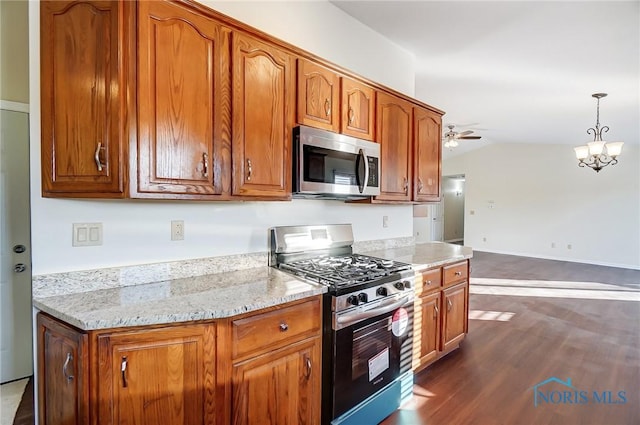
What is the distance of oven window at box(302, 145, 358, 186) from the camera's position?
2127 mm

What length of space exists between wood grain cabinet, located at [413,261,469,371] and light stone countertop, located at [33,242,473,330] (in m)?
1.11

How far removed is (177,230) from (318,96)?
1.21 meters

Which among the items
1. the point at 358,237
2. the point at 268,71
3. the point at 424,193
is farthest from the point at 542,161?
the point at 268,71

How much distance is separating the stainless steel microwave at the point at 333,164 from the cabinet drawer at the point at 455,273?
894mm

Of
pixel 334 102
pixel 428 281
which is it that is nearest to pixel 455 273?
pixel 428 281

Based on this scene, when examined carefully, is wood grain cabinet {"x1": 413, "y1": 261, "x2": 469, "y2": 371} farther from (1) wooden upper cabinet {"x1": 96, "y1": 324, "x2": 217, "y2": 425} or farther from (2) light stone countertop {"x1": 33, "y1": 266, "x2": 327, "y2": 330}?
(1) wooden upper cabinet {"x1": 96, "y1": 324, "x2": 217, "y2": 425}

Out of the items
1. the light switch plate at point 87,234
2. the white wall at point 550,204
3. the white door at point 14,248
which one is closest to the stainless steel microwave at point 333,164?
the light switch plate at point 87,234

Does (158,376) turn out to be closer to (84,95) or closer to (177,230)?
(177,230)

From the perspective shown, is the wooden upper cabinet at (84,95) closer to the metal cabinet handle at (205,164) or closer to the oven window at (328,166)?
the metal cabinet handle at (205,164)

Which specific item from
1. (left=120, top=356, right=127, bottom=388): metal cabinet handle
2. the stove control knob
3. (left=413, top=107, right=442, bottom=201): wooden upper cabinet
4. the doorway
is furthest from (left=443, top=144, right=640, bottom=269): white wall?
(left=120, top=356, right=127, bottom=388): metal cabinet handle

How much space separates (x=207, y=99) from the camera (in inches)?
65.8

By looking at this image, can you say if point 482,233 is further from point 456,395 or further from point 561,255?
point 456,395

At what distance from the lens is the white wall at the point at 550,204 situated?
7035mm

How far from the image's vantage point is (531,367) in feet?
9.37
